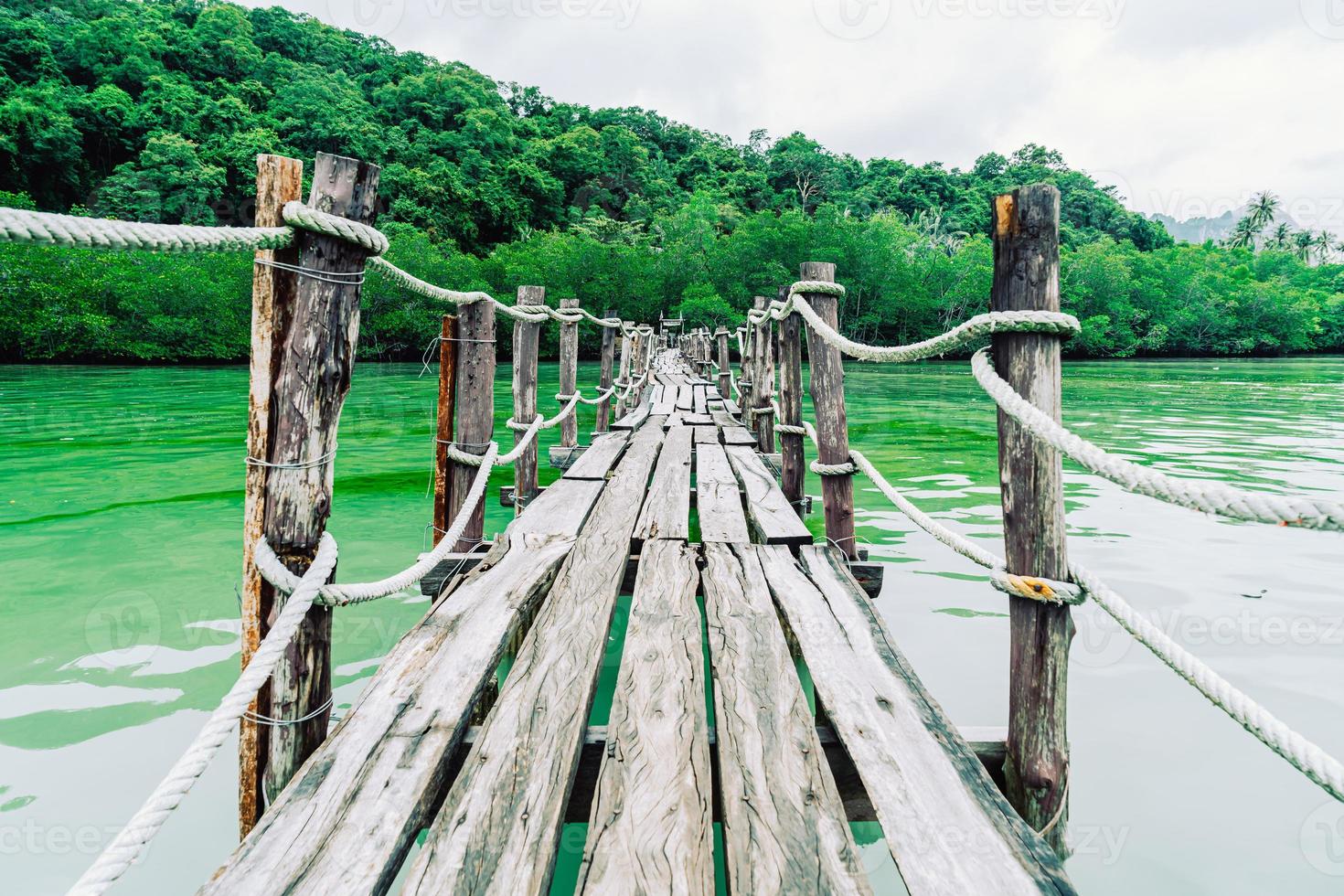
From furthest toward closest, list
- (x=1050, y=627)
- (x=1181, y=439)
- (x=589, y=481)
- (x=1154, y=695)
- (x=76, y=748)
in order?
(x=1181, y=439) < (x=589, y=481) < (x=1154, y=695) < (x=76, y=748) < (x=1050, y=627)

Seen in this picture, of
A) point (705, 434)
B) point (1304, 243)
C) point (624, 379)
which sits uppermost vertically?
point (1304, 243)

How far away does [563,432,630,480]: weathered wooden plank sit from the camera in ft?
14.4

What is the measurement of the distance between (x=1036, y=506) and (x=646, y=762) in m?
1.04

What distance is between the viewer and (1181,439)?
9383mm

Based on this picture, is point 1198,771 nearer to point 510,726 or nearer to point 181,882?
point 510,726

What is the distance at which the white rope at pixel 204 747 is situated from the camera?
0.96 m

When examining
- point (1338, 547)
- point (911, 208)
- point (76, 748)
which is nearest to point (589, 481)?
point (76, 748)

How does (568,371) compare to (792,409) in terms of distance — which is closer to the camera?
(792,409)

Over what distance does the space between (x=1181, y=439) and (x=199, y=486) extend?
11.5m

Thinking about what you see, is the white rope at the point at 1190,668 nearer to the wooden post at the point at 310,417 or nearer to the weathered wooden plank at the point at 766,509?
the weathered wooden plank at the point at 766,509

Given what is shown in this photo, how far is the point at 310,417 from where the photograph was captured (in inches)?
60.6

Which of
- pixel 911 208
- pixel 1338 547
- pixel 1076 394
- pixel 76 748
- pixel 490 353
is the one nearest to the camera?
pixel 76 748
